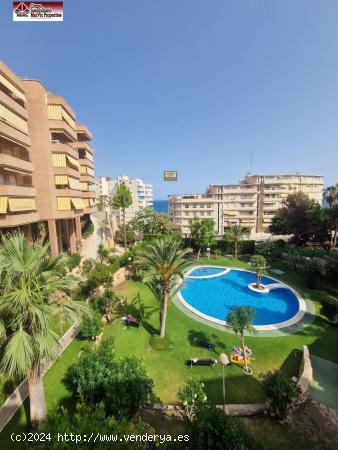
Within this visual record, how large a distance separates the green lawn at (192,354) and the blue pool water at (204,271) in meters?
11.6

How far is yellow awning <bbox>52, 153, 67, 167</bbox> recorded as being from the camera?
82.5 ft

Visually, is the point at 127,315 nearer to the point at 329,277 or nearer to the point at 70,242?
the point at 70,242

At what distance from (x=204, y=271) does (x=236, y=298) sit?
30.1ft

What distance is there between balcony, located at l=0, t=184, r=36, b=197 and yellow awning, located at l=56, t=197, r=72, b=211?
2814 mm

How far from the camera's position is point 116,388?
8656 mm

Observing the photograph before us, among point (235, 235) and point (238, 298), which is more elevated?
point (235, 235)

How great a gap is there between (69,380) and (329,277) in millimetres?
29249

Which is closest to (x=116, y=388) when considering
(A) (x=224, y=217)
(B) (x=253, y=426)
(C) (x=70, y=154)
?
(B) (x=253, y=426)

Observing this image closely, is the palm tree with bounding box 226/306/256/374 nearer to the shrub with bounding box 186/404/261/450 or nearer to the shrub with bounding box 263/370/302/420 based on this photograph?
the shrub with bounding box 263/370/302/420

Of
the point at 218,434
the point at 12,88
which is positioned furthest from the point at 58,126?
the point at 218,434

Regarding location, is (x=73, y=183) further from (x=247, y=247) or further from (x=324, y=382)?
(x=247, y=247)

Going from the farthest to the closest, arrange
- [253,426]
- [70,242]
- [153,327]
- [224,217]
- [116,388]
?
[224,217] → [70,242] → [153,327] → [253,426] → [116,388]

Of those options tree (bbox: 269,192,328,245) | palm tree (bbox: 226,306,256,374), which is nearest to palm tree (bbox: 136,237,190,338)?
palm tree (bbox: 226,306,256,374)

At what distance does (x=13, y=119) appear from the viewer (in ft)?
65.6
